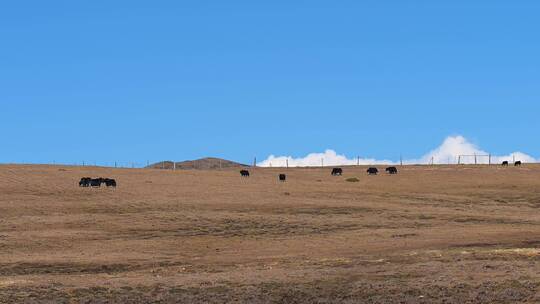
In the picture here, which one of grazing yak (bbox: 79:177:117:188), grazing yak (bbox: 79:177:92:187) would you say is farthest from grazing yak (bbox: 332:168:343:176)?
grazing yak (bbox: 79:177:92:187)

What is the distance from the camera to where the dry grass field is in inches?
1190

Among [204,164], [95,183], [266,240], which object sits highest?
[204,164]

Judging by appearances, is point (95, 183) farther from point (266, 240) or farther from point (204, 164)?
point (204, 164)

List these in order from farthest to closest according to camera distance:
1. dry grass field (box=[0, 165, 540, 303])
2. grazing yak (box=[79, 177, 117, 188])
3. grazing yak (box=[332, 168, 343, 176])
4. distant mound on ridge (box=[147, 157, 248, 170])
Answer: distant mound on ridge (box=[147, 157, 248, 170]), grazing yak (box=[332, 168, 343, 176]), grazing yak (box=[79, 177, 117, 188]), dry grass field (box=[0, 165, 540, 303])

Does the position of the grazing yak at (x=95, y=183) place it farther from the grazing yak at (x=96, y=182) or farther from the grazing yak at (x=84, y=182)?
the grazing yak at (x=84, y=182)

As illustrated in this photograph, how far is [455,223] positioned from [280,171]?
5809 centimetres

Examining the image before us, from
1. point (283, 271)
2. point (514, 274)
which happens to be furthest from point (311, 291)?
point (514, 274)

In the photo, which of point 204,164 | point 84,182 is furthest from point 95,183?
point 204,164

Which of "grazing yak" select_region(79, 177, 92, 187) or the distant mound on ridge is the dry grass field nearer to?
"grazing yak" select_region(79, 177, 92, 187)

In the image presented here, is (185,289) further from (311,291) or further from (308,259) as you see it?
(308,259)

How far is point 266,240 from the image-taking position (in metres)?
47.6

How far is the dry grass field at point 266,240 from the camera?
1190 inches

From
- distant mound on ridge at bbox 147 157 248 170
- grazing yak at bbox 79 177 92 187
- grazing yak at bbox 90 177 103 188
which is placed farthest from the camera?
distant mound on ridge at bbox 147 157 248 170

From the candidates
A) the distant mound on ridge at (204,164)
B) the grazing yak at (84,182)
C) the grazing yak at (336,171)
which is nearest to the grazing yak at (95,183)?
the grazing yak at (84,182)
